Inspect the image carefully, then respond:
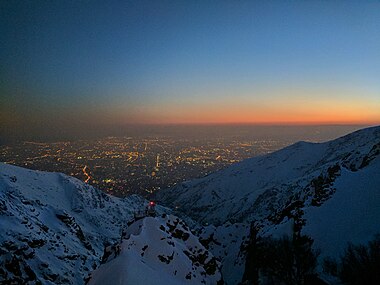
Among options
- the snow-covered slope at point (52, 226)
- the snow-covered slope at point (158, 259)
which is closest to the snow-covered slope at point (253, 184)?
the snow-covered slope at point (52, 226)

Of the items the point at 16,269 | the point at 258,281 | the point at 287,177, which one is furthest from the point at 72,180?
the point at 287,177

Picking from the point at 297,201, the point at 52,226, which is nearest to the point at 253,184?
the point at 297,201

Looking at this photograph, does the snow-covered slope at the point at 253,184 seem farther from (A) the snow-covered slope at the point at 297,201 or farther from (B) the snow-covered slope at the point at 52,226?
(B) the snow-covered slope at the point at 52,226

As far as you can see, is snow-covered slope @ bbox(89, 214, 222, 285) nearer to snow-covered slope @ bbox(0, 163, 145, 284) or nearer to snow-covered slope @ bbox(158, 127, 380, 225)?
snow-covered slope @ bbox(0, 163, 145, 284)

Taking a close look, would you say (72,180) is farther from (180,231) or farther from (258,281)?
(258,281)

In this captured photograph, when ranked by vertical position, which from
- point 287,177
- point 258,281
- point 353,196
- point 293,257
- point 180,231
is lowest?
point 287,177

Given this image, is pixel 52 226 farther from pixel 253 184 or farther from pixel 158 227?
pixel 253 184
